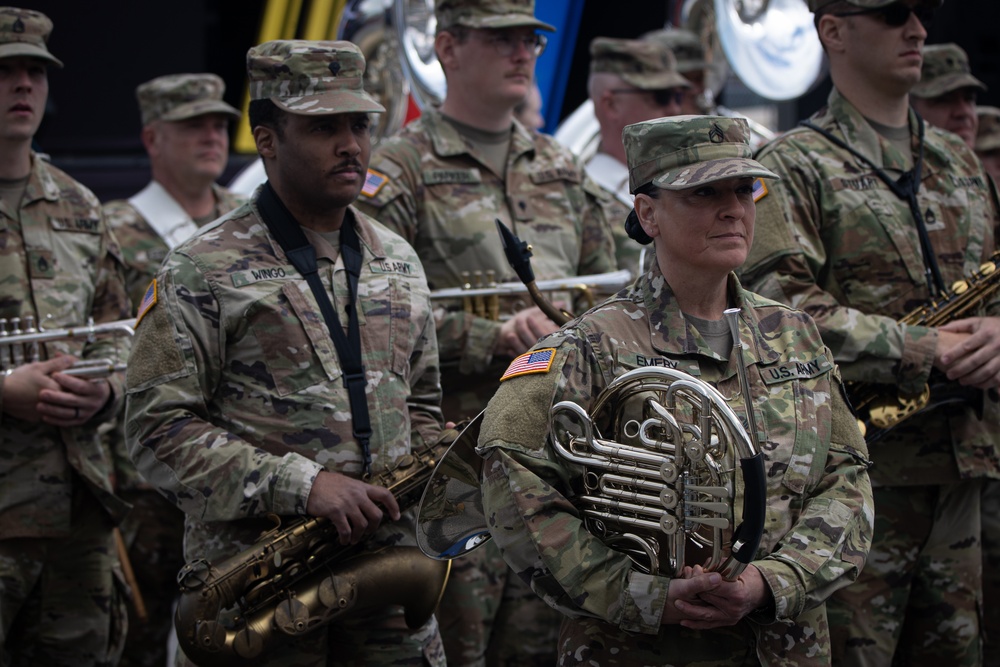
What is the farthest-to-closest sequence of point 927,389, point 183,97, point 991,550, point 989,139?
1. point 989,139
2. point 183,97
3. point 991,550
4. point 927,389

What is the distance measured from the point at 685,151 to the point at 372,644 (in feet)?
6.03

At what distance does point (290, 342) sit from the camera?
4281 mm

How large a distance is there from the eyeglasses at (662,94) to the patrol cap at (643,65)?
0.05 m

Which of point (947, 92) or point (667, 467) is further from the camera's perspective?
point (947, 92)

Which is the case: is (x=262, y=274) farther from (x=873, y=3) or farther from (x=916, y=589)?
(x=916, y=589)

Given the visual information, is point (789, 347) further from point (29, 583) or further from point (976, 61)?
point (976, 61)

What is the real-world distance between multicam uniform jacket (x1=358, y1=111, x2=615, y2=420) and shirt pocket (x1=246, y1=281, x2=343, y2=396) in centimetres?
115

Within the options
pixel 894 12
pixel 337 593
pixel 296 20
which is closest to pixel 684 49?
pixel 296 20

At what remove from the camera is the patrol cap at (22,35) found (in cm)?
551

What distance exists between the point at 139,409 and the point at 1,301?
4.98ft

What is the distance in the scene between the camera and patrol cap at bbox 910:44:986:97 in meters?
7.54

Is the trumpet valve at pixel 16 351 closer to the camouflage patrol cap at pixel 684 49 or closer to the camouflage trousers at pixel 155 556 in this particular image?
the camouflage trousers at pixel 155 556

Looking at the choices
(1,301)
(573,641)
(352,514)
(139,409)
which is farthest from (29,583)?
(573,641)

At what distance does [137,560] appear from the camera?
6.88m
